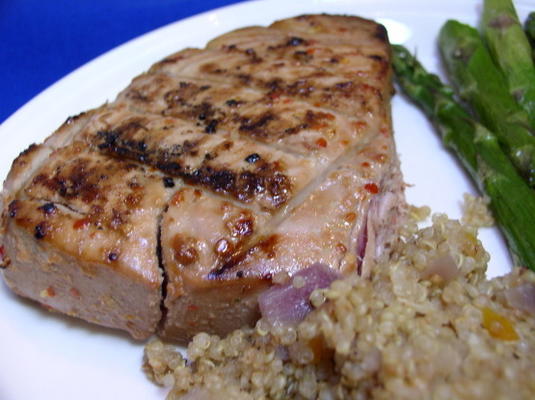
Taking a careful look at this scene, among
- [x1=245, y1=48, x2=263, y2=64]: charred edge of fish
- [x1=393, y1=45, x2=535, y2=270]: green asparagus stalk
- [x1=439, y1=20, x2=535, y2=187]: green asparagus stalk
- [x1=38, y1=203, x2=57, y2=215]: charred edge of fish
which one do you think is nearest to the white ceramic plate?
[x1=393, y1=45, x2=535, y2=270]: green asparagus stalk

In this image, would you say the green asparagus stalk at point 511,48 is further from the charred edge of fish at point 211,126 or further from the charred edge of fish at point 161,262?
the charred edge of fish at point 161,262

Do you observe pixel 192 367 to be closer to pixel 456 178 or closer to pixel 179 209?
pixel 179 209

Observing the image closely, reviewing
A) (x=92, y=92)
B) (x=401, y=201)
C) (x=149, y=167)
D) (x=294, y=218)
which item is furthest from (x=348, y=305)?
(x=92, y=92)

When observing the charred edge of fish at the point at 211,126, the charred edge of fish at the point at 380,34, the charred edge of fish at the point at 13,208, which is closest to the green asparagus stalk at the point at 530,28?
the charred edge of fish at the point at 380,34

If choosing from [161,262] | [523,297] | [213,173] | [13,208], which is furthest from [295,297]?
[13,208]

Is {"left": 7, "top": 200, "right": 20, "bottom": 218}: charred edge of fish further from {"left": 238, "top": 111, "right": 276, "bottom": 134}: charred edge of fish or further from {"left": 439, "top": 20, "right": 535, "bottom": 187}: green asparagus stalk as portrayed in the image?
{"left": 439, "top": 20, "right": 535, "bottom": 187}: green asparagus stalk
